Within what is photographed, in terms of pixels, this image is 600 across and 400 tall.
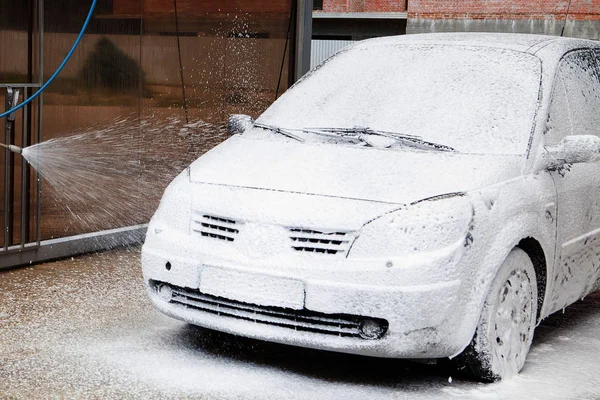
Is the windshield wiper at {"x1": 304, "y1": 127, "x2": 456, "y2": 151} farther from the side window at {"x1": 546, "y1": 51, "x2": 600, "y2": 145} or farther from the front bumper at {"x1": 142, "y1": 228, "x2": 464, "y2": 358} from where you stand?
the front bumper at {"x1": 142, "y1": 228, "x2": 464, "y2": 358}

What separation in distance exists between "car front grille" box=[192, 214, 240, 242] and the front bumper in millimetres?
98

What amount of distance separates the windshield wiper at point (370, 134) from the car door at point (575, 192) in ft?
2.25

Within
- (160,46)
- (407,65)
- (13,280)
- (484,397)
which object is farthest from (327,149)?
(160,46)

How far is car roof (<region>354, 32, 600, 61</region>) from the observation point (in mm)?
5984

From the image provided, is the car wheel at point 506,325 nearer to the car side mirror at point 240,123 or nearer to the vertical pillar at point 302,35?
the car side mirror at point 240,123

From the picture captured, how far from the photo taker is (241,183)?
201 inches

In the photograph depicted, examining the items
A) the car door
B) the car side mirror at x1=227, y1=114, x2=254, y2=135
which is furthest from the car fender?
the car side mirror at x1=227, y1=114, x2=254, y2=135

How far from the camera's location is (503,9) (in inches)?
1299

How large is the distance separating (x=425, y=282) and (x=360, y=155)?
94 cm

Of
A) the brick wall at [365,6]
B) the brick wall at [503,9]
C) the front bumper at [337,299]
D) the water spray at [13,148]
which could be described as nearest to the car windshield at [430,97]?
the front bumper at [337,299]

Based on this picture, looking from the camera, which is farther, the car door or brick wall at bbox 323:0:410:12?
brick wall at bbox 323:0:410:12

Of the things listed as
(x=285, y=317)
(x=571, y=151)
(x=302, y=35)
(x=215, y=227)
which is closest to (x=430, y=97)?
(x=571, y=151)

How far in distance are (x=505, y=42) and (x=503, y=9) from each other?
27961 millimetres

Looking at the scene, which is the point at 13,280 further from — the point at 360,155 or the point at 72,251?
the point at 360,155
